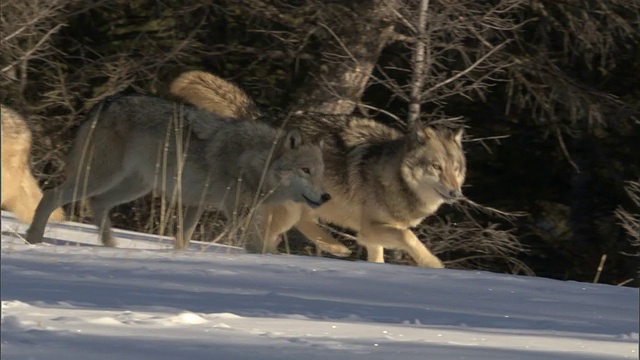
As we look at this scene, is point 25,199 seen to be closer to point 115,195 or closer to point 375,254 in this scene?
point 115,195

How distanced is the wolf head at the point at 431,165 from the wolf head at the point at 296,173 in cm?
91

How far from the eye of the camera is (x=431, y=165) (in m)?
10.1

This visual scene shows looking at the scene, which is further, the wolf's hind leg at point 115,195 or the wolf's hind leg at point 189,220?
the wolf's hind leg at point 115,195

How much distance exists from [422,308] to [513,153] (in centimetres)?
1493

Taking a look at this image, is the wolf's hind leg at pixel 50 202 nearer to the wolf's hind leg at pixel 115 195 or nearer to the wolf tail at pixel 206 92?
the wolf's hind leg at pixel 115 195

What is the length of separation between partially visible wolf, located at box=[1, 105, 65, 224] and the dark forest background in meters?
2.61

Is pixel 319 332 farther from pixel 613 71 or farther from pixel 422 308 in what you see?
pixel 613 71

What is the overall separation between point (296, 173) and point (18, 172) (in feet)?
6.88

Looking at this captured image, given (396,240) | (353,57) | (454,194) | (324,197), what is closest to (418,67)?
(353,57)

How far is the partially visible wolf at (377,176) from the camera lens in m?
10.0

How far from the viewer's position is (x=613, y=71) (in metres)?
18.5

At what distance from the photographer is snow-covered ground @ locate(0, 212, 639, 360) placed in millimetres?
3758

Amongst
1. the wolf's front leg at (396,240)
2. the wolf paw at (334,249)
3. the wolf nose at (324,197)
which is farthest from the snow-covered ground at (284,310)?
the wolf paw at (334,249)

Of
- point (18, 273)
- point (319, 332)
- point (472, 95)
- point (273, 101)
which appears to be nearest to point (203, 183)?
point (18, 273)
